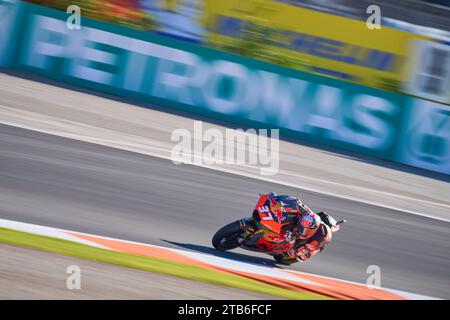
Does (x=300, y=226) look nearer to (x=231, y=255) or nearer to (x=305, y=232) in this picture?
(x=305, y=232)

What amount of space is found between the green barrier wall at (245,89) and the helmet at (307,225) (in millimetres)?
8249

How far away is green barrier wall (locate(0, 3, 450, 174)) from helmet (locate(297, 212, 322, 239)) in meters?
8.25

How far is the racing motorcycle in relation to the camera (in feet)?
26.8

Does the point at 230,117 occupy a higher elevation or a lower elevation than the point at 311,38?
lower

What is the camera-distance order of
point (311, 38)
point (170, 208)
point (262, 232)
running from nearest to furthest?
point (262, 232)
point (170, 208)
point (311, 38)

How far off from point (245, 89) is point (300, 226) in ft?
27.5

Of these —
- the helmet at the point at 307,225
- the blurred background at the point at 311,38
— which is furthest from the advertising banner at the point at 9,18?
the helmet at the point at 307,225

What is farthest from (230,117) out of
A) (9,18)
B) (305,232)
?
(305,232)

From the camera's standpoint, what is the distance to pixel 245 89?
53.0 ft

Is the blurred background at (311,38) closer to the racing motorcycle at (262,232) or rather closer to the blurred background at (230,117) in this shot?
the blurred background at (230,117)

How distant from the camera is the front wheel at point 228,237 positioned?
833cm

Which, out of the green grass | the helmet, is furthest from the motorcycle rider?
the green grass

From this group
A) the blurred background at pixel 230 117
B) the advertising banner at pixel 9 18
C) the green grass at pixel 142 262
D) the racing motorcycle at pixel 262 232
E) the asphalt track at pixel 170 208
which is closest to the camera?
the green grass at pixel 142 262

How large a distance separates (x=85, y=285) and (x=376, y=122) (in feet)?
36.5
